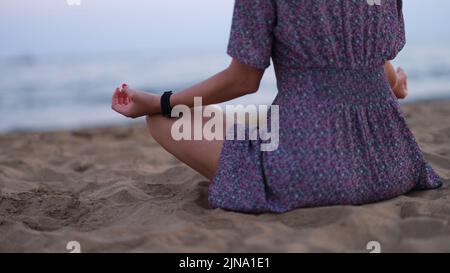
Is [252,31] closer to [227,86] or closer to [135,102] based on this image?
[227,86]

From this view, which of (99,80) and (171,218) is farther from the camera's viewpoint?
(99,80)

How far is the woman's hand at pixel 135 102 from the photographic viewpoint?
223 centimetres

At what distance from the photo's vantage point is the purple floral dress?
1.90 meters

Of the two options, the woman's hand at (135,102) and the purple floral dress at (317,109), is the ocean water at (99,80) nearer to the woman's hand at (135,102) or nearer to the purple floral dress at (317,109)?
the woman's hand at (135,102)

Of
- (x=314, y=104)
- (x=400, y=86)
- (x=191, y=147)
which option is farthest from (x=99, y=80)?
(x=314, y=104)

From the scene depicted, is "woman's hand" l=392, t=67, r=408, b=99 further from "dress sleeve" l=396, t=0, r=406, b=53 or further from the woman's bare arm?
the woman's bare arm

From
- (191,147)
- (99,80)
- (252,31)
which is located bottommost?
(191,147)

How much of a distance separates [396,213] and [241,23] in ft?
2.92

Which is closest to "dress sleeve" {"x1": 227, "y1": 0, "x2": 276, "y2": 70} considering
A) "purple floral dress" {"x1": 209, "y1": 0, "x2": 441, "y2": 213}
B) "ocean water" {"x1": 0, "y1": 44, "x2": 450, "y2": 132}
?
"purple floral dress" {"x1": 209, "y1": 0, "x2": 441, "y2": 213}

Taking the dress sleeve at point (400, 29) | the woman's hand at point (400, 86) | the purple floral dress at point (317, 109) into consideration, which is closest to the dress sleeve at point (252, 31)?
the purple floral dress at point (317, 109)

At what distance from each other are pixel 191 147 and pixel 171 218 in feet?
0.99

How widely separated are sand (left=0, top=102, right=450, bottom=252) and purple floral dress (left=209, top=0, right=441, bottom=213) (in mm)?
82

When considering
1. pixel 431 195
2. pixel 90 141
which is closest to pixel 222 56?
pixel 90 141

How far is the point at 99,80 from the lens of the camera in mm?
13906
